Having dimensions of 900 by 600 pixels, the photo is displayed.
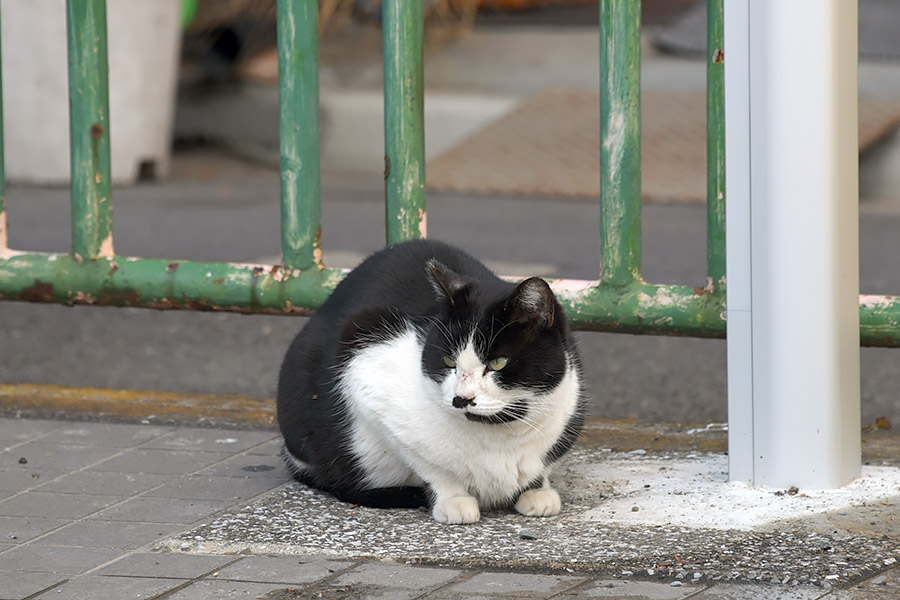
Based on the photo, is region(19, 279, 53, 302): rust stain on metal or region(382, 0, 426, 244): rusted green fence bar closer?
region(382, 0, 426, 244): rusted green fence bar

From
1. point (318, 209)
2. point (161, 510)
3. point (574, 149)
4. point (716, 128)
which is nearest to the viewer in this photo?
point (161, 510)

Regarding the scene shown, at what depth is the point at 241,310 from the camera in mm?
3584

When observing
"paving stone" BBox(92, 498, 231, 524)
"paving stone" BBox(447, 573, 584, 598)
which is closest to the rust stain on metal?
"paving stone" BBox(92, 498, 231, 524)

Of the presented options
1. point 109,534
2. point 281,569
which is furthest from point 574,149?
point 281,569

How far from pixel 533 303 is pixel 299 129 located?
1080 mm

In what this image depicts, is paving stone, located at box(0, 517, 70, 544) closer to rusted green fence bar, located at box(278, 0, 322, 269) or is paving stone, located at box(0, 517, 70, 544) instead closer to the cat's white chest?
the cat's white chest

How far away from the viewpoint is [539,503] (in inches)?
110

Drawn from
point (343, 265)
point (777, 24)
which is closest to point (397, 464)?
point (777, 24)

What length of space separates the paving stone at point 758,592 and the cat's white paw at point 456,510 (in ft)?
1.89

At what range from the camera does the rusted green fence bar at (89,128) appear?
139 inches

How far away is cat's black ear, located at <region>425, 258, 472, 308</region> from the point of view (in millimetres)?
2697

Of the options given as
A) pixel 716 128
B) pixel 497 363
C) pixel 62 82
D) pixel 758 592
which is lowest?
pixel 758 592

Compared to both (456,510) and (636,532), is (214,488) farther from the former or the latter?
(636,532)

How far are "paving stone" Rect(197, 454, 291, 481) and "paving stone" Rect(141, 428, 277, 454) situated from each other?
79mm
